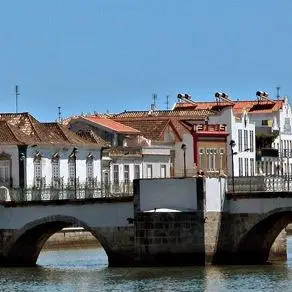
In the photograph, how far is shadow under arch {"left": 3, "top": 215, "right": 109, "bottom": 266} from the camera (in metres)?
76.8

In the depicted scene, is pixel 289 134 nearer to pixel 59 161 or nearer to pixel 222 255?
pixel 59 161

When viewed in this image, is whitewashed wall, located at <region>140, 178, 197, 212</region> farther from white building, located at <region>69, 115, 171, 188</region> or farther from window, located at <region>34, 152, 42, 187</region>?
white building, located at <region>69, 115, 171, 188</region>

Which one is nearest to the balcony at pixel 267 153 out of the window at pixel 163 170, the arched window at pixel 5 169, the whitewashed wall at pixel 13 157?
the window at pixel 163 170

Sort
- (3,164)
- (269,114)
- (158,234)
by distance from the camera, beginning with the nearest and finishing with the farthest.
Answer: (158,234) < (3,164) < (269,114)

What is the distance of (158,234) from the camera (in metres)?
73.2

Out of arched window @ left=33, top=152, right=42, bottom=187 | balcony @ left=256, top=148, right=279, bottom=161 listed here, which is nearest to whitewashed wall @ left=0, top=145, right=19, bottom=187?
arched window @ left=33, top=152, right=42, bottom=187

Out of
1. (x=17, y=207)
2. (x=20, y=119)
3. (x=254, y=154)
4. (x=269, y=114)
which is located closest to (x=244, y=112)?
(x=254, y=154)

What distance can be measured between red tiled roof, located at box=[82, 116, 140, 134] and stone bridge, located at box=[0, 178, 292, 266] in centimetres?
3207

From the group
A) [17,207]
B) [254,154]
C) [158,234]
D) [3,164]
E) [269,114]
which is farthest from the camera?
[269,114]

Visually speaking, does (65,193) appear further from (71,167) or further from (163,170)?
(163,170)

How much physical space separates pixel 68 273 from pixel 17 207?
5.58 meters

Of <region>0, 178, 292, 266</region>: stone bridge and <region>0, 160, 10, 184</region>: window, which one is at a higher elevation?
<region>0, 160, 10, 184</region>: window

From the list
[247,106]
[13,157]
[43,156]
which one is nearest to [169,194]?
[13,157]

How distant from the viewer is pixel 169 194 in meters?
73.6
